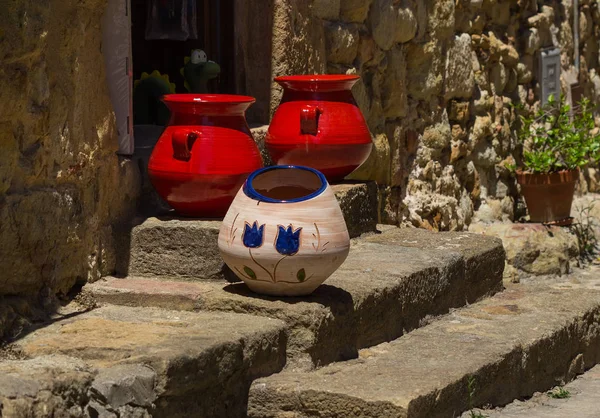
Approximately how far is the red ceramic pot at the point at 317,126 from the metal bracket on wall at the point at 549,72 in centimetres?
294

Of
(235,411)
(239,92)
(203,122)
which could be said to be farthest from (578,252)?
(235,411)

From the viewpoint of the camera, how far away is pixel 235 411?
10.9 feet

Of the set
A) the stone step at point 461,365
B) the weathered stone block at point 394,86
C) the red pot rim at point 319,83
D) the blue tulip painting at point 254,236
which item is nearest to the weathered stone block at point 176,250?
the blue tulip painting at point 254,236

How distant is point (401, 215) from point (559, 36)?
7.53ft

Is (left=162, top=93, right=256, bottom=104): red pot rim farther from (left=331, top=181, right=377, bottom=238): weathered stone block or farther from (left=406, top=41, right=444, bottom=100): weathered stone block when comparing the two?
(left=406, top=41, right=444, bottom=100): weathered stone block

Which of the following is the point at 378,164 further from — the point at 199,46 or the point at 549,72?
the point at 549,72

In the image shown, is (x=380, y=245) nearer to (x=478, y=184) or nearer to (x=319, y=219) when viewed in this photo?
(x=319, y=219)

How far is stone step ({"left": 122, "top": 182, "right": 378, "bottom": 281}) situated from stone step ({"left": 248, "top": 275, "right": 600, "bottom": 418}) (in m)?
0.56

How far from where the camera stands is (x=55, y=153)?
11.8 ft

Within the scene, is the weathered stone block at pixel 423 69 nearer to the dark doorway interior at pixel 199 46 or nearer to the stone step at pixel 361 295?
the dark doorway interior at pixel 199 46

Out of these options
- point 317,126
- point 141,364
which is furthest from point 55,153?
point 317,126

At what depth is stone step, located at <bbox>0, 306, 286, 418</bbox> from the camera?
9.30 feet

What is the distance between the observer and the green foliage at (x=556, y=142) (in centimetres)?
638

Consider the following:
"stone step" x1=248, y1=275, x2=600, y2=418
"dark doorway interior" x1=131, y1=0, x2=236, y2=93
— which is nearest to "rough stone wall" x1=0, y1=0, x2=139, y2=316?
"stone step" x1=248, y1=275, x2=600, y2=418
